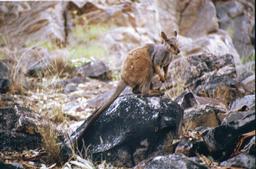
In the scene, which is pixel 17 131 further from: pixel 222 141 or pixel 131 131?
pixel 222 141

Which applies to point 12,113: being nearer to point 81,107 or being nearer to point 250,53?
point 81,107

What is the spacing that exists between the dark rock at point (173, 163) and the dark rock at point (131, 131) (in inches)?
32.4

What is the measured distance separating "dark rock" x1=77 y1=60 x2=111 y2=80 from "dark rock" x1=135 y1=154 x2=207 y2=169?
616 centimetres

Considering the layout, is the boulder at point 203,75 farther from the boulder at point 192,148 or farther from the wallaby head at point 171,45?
the boulder at point 192,148

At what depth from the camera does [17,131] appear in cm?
652

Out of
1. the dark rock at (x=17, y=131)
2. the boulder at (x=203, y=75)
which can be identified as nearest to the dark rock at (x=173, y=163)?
the dark rock at (x=17, y=131)

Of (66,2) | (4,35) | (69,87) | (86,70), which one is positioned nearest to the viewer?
(69,87)

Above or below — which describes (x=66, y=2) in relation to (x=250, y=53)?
above

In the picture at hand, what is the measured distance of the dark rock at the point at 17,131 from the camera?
6.39m

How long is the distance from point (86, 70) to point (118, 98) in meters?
4.99

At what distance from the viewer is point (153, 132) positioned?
6227 mm

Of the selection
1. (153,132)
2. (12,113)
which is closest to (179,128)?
(153,132)

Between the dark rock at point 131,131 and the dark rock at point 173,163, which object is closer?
the dark rock at point 173,163

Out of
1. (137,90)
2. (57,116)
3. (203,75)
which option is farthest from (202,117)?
(203,75)
